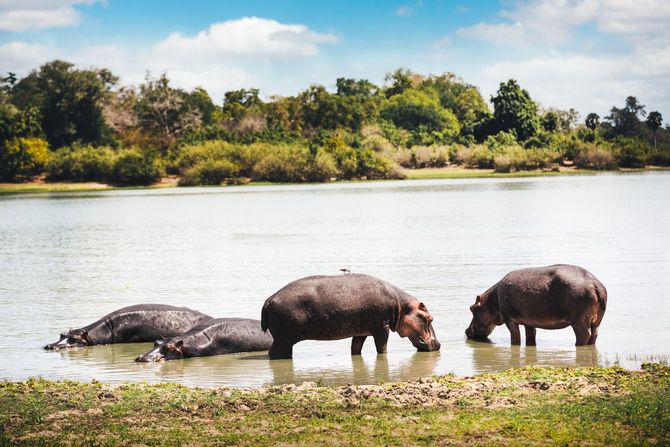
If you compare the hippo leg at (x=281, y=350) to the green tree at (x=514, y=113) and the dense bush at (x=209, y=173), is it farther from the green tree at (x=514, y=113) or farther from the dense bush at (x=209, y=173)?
the green tree at (x=514, y=113)

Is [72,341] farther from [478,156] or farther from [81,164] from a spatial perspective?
[478,156]

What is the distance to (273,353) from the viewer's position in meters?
12.0

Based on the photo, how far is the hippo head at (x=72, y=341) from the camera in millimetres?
13336

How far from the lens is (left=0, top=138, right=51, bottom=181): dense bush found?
254 feet

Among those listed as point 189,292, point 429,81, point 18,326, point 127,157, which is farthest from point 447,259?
point 429,81

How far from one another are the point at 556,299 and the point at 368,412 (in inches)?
163

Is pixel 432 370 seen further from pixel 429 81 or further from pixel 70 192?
pixel 429 81

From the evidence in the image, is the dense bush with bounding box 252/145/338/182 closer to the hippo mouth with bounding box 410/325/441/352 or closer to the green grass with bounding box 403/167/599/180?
the green grass with bounding box 403/167/599/180

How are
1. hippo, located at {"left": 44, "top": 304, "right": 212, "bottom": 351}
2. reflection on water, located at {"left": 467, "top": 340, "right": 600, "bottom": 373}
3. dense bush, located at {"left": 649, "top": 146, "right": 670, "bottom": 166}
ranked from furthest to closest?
dense bush, located at {"left": 649, "top": 146, "right": 670, "bottom": 166} < hippo, located at {"left": 44, "top": 304, "right": 212, "bottom": 351} < reflection on water, located at {"left": 467, "top": 340, "right": 600, "bottom": 373}

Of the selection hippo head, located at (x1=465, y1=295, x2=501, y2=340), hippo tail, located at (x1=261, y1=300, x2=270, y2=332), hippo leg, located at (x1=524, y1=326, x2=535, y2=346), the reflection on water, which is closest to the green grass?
hippo head, located at (x1=465, y1=295, x2=501, y2=340)

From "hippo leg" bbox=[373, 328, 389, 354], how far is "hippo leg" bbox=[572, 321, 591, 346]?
233 cm

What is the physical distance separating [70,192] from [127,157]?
7.91m

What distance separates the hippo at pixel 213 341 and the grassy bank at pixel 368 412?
7.36 ft

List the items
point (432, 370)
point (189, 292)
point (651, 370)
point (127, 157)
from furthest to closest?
point (127, 157)
point (189, 292)
point (432, 370)
point (651, 370)
